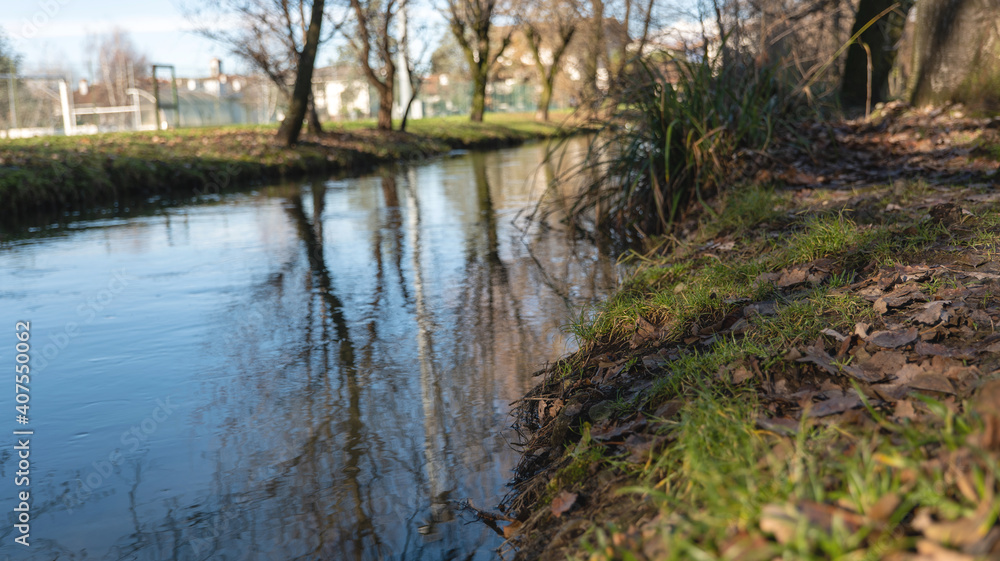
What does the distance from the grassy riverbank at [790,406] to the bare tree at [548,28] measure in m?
23.4

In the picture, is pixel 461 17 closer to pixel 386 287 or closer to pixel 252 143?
pixel 252 143

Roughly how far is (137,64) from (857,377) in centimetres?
6995

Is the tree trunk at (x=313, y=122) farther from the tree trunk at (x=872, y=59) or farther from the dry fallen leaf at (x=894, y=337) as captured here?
the dry fallen leaf at (x=894, y=337)

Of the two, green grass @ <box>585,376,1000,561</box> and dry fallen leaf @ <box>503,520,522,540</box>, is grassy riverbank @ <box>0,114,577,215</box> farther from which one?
green grass @ <box>585,376,1000,561</box>

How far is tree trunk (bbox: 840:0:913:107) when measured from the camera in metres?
9.25

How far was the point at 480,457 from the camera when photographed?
2.66m

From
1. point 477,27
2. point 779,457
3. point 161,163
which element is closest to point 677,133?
point 779,457

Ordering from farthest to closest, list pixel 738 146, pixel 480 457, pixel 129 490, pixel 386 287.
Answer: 1. pixel 738 146
2. pixel 386 287
3. pixel 480 457
4. pixel 129 490

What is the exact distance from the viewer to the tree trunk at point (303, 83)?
14.7 m

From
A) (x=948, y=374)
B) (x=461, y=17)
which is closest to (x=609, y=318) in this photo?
(x=948, y=374)

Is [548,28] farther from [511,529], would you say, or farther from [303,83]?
[511,529]

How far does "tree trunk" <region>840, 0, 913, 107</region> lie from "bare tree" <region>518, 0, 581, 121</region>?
1623 cm

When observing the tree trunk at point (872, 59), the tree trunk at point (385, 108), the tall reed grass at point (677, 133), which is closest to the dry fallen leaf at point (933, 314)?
the tall reed grass at point (677, 133)

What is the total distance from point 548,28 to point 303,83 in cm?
2154
